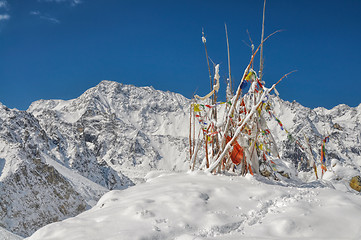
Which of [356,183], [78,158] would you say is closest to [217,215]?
[356,183]

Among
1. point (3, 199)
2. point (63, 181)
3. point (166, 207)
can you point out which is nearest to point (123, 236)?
point (166, 207)

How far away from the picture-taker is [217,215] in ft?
14.2

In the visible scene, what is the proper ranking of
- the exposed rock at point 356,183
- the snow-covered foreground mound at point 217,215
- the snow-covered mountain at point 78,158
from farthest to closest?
the snow-covered mountain at point 78,158
the exposed rock at point 356,183
the snow-covered foreground mound at point 217,215

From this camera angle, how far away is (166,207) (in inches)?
174

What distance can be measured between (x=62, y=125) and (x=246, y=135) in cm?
15627

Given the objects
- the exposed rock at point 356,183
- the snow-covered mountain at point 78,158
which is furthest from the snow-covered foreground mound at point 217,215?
the exposed rock at point 356,183

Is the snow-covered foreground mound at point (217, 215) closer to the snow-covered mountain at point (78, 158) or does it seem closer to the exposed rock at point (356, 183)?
the snow-covered mountain at point (78, 158)

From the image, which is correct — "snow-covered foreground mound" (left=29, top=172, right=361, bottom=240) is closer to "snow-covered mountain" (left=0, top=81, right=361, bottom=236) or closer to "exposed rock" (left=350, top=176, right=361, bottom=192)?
"snow-covered mountain" (left=0, top=81, right=361, bottom=236)

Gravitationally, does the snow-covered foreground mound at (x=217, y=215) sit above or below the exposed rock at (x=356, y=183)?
above

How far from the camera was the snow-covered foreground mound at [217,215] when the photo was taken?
380 centimetres

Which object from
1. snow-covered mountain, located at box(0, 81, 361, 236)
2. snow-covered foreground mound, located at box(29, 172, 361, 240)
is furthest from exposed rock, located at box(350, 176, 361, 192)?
snow-covered foreground mound, located at box(29, 172, 361, 240)

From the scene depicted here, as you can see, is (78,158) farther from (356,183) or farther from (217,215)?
(217,215)

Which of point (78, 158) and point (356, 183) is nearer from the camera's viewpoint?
point (356, 183)

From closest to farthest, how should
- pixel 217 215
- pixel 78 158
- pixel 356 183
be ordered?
1. pixel 217 215
2. pixel 356 183
3. pixel 78 158
